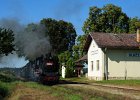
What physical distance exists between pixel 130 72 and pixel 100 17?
23813mm

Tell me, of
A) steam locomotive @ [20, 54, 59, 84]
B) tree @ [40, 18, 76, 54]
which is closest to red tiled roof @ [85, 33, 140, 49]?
steam locomotive @ [20, 54, 59, 84]

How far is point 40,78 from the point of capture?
126 ft

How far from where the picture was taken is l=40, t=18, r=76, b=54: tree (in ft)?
270

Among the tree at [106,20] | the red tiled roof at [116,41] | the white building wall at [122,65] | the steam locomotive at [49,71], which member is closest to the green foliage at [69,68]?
the tree at [106,20]

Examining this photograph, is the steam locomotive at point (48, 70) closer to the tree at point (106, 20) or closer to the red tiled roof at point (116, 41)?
the red tiled roof at point (116, 41)

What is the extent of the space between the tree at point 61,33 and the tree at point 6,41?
4035 cm

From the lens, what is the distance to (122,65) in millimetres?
45562

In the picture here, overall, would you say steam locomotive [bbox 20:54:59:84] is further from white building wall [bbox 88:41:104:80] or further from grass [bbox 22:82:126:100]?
grass [bbox 22:82:126:100]

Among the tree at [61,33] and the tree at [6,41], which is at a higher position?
the tree at [61,33]

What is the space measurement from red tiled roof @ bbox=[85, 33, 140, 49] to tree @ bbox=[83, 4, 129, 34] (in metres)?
18.5

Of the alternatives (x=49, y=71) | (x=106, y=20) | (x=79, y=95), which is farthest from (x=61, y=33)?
(x=79, y=95)

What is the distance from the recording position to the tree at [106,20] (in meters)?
67.5

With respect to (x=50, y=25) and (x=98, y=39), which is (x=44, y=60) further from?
(x=50, y=25)

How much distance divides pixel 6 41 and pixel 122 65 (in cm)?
1368
